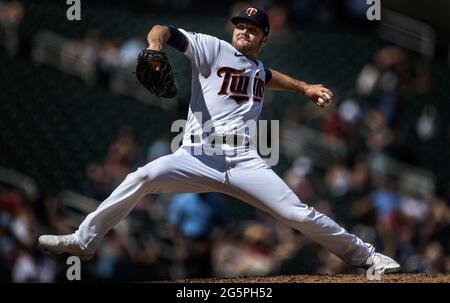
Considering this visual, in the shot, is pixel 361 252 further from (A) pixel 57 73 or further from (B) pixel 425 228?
(A) pixel 57 73

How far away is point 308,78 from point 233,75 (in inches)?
195

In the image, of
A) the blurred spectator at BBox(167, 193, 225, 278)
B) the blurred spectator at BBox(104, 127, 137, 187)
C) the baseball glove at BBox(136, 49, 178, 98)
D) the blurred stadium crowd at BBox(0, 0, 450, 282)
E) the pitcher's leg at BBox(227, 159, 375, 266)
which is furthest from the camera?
the blurred spectator at BBox(104, 127, 137, 187)

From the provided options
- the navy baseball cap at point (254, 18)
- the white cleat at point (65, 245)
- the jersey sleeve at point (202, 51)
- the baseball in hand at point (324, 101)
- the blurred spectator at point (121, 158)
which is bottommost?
the white cleat at point (65, 245)

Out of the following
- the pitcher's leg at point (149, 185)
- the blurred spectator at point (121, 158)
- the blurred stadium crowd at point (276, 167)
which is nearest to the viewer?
the pitcher's leg at point (149, 185)

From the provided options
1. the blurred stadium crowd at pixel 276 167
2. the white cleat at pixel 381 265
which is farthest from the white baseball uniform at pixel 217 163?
the blurred stadium crowd at pixel 276 167

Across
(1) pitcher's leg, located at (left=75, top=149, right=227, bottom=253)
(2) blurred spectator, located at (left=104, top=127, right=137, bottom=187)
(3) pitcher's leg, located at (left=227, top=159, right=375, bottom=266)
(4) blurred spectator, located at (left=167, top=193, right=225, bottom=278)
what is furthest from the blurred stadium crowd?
(1) pitcher's leg, located at (left=75, top=149, right=227, bottom=253)

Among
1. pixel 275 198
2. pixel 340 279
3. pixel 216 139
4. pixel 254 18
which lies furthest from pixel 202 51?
pixel 340 279

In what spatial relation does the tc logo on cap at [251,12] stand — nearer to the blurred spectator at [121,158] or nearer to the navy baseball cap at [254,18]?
the navy baseball cap at [254,18]

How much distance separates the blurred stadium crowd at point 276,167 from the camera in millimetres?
7875

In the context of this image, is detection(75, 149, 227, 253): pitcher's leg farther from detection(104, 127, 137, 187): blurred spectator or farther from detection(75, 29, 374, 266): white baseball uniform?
detection(104, 127, 137, 187): blurred spectator

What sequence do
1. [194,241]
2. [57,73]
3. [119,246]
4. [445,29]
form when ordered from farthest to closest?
1. [445,29]
2. [57,73]
3. [119,246]
4. [194,241]

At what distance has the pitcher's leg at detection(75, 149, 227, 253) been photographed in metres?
4.54
